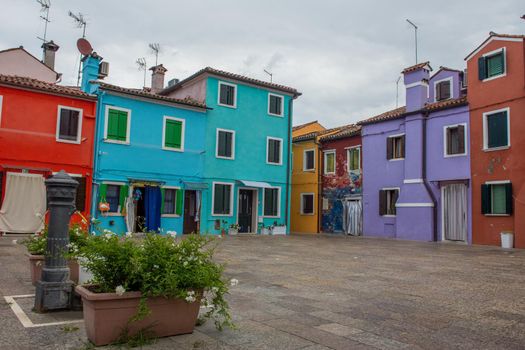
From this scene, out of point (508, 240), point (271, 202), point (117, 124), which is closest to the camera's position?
point (508, 240)

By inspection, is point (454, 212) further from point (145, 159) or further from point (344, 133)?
point (145, 159)

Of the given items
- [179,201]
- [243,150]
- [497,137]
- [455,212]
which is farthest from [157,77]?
[497,137]

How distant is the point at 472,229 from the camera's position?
19.0 metres

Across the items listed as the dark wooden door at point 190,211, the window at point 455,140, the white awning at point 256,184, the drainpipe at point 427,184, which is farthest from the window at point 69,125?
the window at point 455,140

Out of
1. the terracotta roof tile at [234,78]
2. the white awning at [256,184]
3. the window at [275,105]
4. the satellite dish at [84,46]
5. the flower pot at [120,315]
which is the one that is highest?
the satellite dish at [84,46]

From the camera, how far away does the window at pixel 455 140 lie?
19703mm

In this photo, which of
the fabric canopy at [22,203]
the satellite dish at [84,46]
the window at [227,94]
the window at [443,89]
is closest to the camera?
the fabric canopy at [22,203]

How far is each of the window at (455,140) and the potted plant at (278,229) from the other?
9.27m

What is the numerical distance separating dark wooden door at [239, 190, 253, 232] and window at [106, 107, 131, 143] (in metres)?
6.95

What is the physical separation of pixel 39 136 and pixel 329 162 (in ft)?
51.9

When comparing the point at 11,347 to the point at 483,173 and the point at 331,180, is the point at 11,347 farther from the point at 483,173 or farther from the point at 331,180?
the point at 331,180

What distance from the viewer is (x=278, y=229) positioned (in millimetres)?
24625

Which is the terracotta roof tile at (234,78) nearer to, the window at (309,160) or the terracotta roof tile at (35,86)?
the window at (309,160)

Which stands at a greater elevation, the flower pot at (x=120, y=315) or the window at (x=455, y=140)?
the window at (x=455, y=140)
